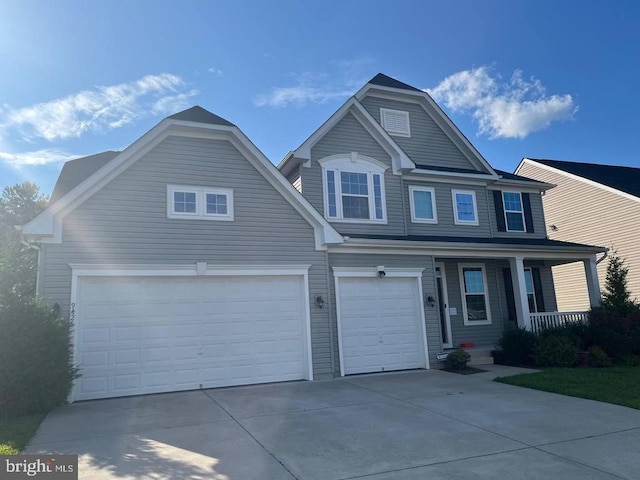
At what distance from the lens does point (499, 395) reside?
879 cm

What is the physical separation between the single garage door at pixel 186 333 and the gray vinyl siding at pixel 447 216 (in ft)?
16.8

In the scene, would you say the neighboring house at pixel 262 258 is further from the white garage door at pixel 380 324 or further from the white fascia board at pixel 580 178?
the white fascia board at pixel 580 178

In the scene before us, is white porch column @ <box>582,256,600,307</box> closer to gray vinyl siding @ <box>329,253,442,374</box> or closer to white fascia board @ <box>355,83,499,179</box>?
white fascia board @ <box>355,83,499,179</box>

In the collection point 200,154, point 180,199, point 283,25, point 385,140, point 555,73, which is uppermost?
point 555,73

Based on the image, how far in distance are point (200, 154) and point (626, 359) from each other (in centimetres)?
1260

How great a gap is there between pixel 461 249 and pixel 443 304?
7.46ft

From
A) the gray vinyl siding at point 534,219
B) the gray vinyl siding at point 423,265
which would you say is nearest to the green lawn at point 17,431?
the gray vinyl siding at point 423,265

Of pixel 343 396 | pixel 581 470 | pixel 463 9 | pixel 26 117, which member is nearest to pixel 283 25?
pixel 463 9

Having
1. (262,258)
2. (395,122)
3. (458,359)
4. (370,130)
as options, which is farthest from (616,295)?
(262,258)

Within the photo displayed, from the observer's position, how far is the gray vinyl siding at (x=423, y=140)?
1546 cm

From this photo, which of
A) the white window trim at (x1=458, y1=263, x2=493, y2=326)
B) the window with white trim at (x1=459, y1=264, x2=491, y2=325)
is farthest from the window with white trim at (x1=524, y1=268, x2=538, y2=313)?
the window with white trim at (x1=459, y1=264, x2=491, y2=325)

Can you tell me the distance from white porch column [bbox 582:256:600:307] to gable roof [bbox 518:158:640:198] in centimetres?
609

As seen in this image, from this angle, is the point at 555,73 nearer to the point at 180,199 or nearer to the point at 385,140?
the point at 385,140

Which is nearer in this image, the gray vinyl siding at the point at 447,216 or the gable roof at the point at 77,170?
the gable roof at the point at 77,170
